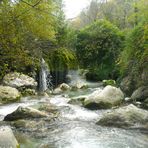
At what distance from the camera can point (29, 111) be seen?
10.5 meters

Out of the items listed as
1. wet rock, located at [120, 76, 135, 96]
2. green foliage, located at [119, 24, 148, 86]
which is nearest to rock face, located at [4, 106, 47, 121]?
green foliage, located at [119, 24, 148, 86]

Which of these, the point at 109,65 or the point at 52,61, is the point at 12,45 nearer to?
the point at 52,61

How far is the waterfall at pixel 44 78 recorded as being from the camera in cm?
2111

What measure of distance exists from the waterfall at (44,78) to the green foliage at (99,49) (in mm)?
5435

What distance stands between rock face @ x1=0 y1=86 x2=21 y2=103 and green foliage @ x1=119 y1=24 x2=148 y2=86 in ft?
20.4

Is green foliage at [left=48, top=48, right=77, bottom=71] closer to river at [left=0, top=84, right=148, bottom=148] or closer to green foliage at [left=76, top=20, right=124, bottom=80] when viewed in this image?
green foliage at [left=76, top=20, right=124, bottom=80]

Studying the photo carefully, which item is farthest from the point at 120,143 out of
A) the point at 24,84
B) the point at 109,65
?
the point at 109,65

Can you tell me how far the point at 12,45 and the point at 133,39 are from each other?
1181cm

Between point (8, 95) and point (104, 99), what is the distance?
507 centimetres

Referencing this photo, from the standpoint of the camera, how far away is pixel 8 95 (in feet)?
48.9

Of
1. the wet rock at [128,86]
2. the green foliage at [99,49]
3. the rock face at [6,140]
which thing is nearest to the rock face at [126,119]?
the rock face at [6,140]

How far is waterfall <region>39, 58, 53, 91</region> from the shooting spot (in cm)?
2111

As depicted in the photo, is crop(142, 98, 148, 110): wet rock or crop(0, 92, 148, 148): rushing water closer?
crop(0, 92, 148, 148): rushing water

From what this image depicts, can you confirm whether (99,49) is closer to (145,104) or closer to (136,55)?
(136,55)
